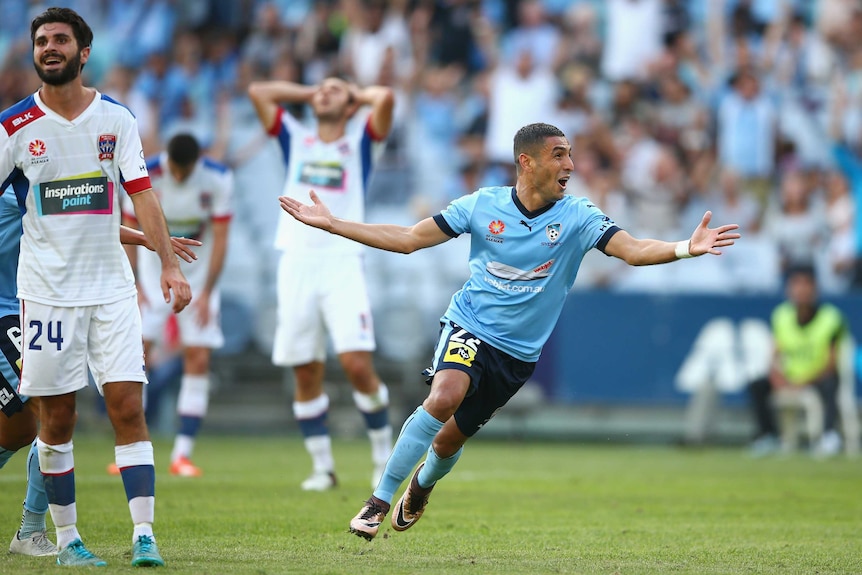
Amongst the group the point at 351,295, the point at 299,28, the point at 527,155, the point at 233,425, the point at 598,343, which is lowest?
the point at 233,425

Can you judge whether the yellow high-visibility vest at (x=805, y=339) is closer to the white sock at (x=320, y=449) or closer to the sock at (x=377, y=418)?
the sock at (x=377, y=418)

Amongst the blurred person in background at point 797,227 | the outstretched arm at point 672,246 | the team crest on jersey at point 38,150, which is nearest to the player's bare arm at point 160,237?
the team crest on jersey at point 38,150

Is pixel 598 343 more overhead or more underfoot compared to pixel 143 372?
more underfoot

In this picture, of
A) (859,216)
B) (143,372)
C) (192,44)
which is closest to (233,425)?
(192,44)

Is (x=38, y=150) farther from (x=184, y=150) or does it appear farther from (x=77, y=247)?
(x=184, y=150)

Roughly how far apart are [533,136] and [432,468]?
2.07m

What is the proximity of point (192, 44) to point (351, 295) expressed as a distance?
37.4ft

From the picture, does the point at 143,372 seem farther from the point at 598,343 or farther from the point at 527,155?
the point at 598,343

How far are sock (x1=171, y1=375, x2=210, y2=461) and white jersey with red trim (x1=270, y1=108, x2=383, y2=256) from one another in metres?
1.94

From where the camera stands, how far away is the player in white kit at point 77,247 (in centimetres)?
650

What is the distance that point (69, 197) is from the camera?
6.57 m

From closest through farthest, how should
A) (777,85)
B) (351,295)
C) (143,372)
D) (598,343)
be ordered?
(143,372), (351,295), (598,343), (777,85)

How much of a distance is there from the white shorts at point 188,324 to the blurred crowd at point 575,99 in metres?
5.09

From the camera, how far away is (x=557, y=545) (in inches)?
304
